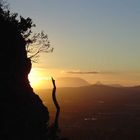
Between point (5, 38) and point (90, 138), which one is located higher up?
point (5, 38)

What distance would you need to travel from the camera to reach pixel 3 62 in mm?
37844

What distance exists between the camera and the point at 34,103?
132 feet

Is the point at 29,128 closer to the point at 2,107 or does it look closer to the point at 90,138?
the point at 2,107

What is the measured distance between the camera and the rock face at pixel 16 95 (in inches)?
1405

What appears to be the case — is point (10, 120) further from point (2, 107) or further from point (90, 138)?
point (90, 138)

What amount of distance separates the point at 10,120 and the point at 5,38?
6837 mm

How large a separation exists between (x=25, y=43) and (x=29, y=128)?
860cm

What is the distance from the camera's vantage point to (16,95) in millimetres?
37438


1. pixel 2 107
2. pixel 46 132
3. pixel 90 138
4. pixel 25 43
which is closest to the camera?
pixel 2 107

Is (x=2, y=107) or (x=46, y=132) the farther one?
(x=46, y=132)

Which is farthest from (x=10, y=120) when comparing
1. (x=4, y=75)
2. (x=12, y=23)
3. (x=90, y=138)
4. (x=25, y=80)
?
(x=90, y=138)

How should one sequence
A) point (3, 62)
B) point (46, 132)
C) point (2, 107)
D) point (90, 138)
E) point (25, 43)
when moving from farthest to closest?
point (90, 138) < point (25, 43) < point (46, 132) < point (3, 62) < point (2, 107)

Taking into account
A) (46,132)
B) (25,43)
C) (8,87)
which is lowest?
(46,132)

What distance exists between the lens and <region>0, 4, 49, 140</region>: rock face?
117ft
